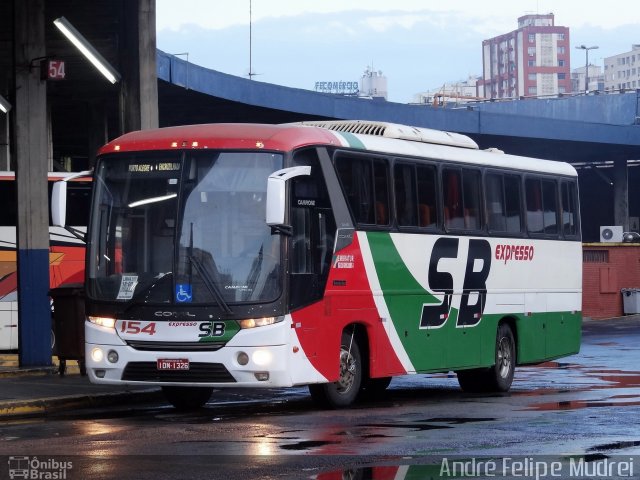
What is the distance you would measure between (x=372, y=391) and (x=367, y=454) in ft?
28.1

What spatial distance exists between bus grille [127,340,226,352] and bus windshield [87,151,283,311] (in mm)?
452

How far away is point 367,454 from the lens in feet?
37.6

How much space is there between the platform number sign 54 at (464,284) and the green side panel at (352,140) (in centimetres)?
207

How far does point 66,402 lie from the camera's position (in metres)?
17.2

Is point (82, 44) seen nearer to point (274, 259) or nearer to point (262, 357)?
point (274, 259)

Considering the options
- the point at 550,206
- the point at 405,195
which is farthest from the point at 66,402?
the point at 550,206

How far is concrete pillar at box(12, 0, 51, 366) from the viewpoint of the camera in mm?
21516

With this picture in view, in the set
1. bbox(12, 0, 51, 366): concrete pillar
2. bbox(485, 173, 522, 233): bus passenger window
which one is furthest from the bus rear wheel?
bbox(12, 0, 51, 366): concrete pillar

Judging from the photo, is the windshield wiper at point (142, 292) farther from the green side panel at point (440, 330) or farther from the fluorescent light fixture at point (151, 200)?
the green side panel at point (440, 330)

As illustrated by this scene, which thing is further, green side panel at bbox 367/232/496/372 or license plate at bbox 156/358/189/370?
green side panel at bbox 367/232/496/372

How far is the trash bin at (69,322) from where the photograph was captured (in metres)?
20.3

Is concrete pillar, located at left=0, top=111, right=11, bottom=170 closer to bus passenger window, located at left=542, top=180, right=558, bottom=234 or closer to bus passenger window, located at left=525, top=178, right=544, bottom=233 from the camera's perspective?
bus passenger window, located at left=542, top=180, right=558, bottom=234

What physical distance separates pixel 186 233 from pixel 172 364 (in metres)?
1.46

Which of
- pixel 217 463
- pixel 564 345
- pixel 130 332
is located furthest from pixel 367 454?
pixel 564 345
